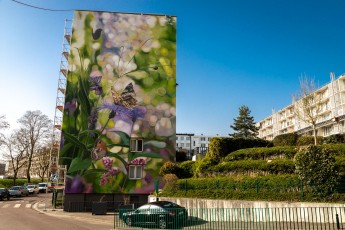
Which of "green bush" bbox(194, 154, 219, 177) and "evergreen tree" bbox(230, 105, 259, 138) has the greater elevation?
"evergreen tree" bbox(230, 105, 259, 138)

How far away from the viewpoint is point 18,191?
46531 millimetres

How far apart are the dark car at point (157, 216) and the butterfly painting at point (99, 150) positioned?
15630 millimetres

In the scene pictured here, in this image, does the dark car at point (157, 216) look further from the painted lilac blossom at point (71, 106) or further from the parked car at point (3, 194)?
the parked car at point (3, 194)

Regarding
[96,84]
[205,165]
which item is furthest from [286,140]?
[96,84]

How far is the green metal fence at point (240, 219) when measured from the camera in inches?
550

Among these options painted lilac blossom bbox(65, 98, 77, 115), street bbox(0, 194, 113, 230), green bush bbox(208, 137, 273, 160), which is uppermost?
painted lilac blossom bbox(65, 98, 77, 115)

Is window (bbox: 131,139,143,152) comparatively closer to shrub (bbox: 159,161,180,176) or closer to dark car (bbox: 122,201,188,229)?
shrub (bbox: 159,161,180,176)

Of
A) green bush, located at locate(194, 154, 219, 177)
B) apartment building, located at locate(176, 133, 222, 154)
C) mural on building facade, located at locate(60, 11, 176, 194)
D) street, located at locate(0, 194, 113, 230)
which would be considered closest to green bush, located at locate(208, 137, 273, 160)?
green bush, located at locate(194, 154, 219, 177)

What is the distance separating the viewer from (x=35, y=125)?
55.3 metres

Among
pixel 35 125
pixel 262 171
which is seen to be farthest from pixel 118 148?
Result: pixel 35 125

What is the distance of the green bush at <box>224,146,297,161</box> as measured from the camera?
22277 mm

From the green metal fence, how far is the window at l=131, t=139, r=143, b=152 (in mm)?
15964

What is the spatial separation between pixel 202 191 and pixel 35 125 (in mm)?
43128

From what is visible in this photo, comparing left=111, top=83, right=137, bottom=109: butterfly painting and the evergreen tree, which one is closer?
left=111, top=83, right=137, bottom=109: butterfly painting
